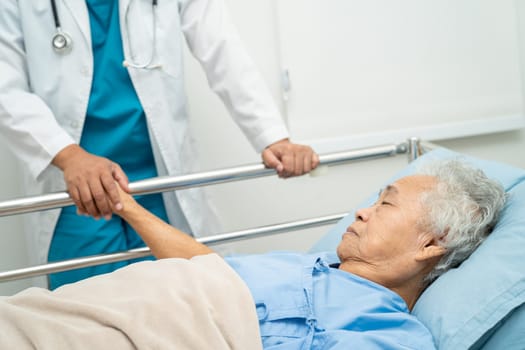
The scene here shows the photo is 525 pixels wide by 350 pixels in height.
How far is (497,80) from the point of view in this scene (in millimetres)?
2443

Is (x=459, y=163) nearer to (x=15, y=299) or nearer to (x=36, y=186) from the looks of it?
(x=15, y=299)

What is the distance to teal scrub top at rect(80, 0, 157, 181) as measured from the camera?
1661 mm

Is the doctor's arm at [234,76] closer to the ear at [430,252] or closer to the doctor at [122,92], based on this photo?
the doctor at [122,92]

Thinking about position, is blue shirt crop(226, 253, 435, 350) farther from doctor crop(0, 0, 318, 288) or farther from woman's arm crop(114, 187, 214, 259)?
doctor crop(0, 0, 318, 288)

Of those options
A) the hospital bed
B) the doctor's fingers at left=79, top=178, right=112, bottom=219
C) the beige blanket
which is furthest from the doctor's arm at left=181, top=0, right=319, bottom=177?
the beige blanket

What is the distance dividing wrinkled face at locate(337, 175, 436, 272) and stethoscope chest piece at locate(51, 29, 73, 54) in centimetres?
91

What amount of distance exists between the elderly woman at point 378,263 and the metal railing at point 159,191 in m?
0.12

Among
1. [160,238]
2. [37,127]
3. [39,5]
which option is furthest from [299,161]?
[39,5]

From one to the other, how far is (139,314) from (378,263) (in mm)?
528

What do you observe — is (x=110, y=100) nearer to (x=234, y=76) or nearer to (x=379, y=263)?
(x=234, y=76)

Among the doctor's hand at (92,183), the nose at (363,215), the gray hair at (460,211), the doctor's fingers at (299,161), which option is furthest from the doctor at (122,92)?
the gray hair at (460,211)

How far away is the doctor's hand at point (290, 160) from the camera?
1584 mm

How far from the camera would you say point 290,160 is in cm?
159

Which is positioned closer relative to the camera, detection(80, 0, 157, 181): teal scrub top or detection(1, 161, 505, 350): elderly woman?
detection(1, 161, 505, 350): elderly woman
